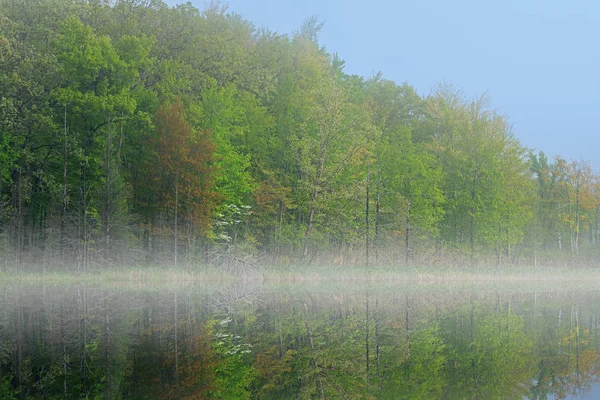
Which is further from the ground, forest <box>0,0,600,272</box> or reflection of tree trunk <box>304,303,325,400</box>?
forest <box>0,0,600,272</box>

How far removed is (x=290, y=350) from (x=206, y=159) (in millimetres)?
26368

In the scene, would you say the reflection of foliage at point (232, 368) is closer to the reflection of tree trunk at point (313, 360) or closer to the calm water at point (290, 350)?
the calm water at point (290, 350)

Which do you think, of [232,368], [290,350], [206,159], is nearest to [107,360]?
[232,368]

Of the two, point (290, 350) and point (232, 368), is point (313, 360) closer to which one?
point (290, 350)

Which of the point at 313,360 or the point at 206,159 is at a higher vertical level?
→ the point at 206,159

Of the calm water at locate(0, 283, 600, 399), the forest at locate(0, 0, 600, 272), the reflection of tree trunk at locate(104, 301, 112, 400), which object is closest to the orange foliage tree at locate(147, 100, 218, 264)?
the forest at locate(0, 0, 600, 272)

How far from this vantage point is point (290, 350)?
12.3 m

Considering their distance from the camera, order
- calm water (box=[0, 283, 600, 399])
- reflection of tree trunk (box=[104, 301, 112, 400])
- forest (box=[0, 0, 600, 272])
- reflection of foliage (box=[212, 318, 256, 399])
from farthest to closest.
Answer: forest (box=[0, 0, 600, 272]), calm water (box=[0, 283, 600, 399]), reflection of foliage (box=[212, 318, 256, 399]), reflection of tree trunk (box=[104, 301, 112, 400])

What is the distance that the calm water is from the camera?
894 centimetres

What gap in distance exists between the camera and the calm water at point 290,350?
8938 mm

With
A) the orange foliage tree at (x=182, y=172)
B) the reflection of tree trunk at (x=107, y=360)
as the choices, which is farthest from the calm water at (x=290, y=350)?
the orange foliage tree at (x=182, y=172)

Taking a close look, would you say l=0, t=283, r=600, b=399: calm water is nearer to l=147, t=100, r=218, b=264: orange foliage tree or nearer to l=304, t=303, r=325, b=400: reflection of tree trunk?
l=304, t=303, r=325, b=400: reflection of tree trunk

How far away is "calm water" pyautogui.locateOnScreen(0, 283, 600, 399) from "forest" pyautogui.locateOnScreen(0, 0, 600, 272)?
15300 millimetres

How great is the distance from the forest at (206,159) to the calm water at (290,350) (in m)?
15.3
